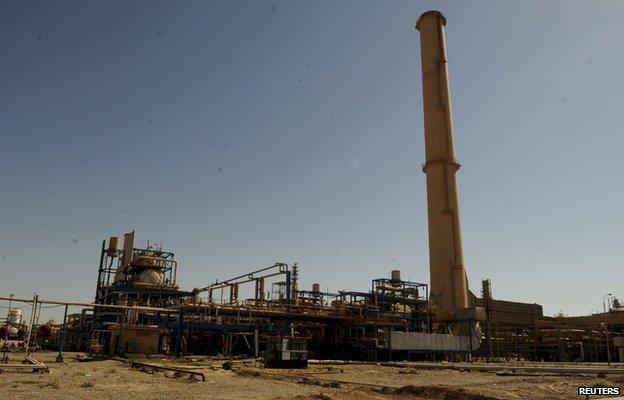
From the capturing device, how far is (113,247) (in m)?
61.0

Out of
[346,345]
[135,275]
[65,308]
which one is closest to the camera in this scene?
[65,308]

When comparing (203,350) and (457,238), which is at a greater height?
(457,238)

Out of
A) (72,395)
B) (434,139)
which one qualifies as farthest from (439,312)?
(72,395)

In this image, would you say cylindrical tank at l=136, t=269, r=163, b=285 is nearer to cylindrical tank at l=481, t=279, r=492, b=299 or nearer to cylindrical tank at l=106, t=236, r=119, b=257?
cylindrical tank at l=106, t=236, r=119, b=257

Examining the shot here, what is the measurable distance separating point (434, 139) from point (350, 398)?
48.0 m

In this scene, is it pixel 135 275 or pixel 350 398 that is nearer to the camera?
pixel 350 398

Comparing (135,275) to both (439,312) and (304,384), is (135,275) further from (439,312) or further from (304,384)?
(304,384)

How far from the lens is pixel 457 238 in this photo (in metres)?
56.0

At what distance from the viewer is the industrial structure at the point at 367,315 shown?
4306 cm

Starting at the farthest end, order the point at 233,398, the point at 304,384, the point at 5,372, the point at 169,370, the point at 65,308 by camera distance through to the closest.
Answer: the point at 65,308 → the point at 169,370 → the point at 5,372 → the point at 304,384 → the point at 233,398

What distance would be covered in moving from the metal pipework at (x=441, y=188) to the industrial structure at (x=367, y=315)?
0.12m

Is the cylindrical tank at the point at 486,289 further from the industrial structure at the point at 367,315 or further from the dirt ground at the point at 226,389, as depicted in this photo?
the dirt ground at the point at 226,389

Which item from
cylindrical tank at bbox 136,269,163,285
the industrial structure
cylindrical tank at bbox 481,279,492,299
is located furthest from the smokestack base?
cylindrical tank at bbox 136,269,163,285

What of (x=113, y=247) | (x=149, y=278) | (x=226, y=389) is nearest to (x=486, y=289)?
(x=149, y=278)
